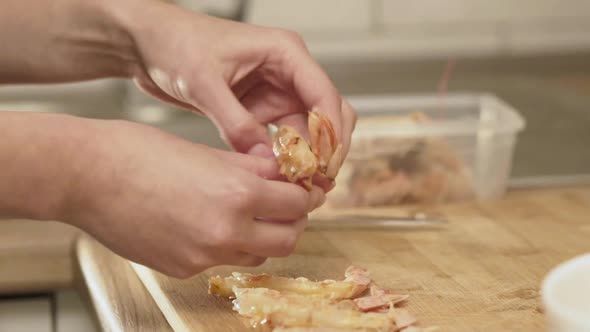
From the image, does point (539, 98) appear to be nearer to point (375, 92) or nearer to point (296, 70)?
point (375, 92)

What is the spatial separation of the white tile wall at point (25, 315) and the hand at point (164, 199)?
43cm

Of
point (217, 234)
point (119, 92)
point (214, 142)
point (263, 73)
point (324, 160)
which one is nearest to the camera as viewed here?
point (217, 234)

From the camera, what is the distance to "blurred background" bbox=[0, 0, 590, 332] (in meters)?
1.91

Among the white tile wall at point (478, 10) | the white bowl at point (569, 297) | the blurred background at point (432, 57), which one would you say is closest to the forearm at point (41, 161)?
the white bowl at point (569, 297)

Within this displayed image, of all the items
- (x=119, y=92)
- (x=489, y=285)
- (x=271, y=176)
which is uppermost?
(x=271, y=176)

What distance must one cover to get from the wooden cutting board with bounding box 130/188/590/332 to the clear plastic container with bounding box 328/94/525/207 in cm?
4

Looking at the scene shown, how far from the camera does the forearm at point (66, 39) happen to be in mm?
1163

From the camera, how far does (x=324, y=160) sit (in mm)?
1021

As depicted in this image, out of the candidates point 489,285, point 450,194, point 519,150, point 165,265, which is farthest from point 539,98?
point 165,265

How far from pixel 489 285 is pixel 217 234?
0.33 metres

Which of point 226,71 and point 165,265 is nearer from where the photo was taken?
point 165,265

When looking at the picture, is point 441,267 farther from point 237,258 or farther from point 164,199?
point 164,199

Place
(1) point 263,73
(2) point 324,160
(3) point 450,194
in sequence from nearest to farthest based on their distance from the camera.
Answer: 1. (2) point 324,160
2. (1) point 263,73
3. (3) point 450,194

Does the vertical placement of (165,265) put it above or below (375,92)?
above
